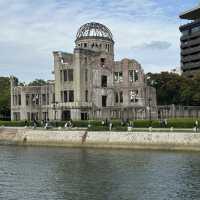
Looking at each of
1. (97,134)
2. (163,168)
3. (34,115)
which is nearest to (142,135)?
(97,134)

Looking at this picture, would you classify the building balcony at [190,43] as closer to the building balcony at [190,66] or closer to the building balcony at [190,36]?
the building balcony at [190,36]

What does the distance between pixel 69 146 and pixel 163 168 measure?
2898 centimetres

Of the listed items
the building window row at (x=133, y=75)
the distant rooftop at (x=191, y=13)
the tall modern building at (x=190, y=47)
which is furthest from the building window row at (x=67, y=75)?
the tall modern building at (x=190, y=47)

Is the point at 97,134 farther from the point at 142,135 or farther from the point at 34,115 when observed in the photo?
the point at 34,115

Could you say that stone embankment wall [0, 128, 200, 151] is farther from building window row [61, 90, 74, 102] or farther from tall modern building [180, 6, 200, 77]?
tall modern building [180, 6, 200, 77]

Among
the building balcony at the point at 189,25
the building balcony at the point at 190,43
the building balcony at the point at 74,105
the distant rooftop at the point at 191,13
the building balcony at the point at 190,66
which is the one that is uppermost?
the building balcony at the point at 189,25

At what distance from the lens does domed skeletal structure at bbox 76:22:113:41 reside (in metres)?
115

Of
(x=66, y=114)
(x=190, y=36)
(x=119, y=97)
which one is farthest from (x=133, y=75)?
(x=190, y=36)

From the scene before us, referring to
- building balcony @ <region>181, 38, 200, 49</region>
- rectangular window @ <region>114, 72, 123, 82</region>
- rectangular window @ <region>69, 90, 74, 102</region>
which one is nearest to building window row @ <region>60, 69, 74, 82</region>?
rectangular window @ <region>69, 90, 74, 102</region>

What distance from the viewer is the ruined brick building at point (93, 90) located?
4092 inches

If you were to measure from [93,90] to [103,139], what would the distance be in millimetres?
33975

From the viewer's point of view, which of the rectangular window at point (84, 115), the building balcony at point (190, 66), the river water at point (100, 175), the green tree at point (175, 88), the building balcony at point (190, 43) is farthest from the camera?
the building balcony at point (190, 43)

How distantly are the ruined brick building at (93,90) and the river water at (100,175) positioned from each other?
37026 mm

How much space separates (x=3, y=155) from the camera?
65875 mm
